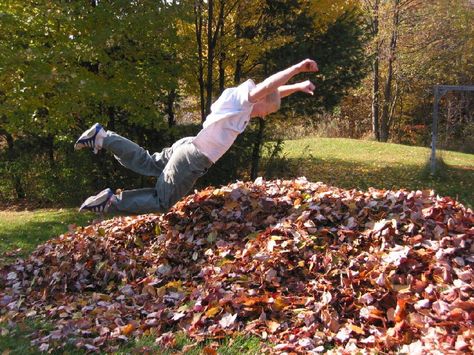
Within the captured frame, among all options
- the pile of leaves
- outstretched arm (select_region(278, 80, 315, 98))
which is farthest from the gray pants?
outstretched arm (select_region(278, 80, 315, 98))

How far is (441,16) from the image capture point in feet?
86.9

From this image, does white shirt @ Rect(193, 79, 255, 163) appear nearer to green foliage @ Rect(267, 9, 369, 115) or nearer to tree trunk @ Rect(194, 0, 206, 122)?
tree trunk @ Rect(194, 0, 206, 122)

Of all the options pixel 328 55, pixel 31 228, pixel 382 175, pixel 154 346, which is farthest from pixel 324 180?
pixel 154 346

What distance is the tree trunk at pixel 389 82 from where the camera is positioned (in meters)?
25.5

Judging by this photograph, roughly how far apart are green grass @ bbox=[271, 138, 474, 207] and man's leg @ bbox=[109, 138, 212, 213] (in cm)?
667

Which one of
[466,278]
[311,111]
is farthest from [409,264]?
[311,111]

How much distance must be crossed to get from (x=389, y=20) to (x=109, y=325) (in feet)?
83.3

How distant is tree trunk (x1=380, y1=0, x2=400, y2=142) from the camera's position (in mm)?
25500

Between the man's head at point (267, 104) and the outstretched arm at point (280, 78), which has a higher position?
the outstretched arm at point (280, 78)

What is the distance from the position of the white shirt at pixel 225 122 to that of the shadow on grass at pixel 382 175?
7653 millimetres

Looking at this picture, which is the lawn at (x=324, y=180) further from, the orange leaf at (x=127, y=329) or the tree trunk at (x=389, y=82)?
the tree trunk at (x=389, y=82)

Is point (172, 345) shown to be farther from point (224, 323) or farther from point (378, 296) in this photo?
point (378, 296)

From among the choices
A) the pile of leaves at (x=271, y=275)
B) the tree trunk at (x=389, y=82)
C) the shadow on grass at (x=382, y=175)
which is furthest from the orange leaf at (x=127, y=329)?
the tree trunk at (x=389, y=82)

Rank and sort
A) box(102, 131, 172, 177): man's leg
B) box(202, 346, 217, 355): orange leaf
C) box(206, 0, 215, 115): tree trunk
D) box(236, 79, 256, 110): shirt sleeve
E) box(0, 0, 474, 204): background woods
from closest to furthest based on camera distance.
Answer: box(202, 346, 217, 355): orange leaf → box(236, 79, 256, 110): shirt sleeve → box(102, 131, 172, 177): man's leg → box(0, 0, 474, 204): background woods → box(206, 0, 215, 115): tree trunk
